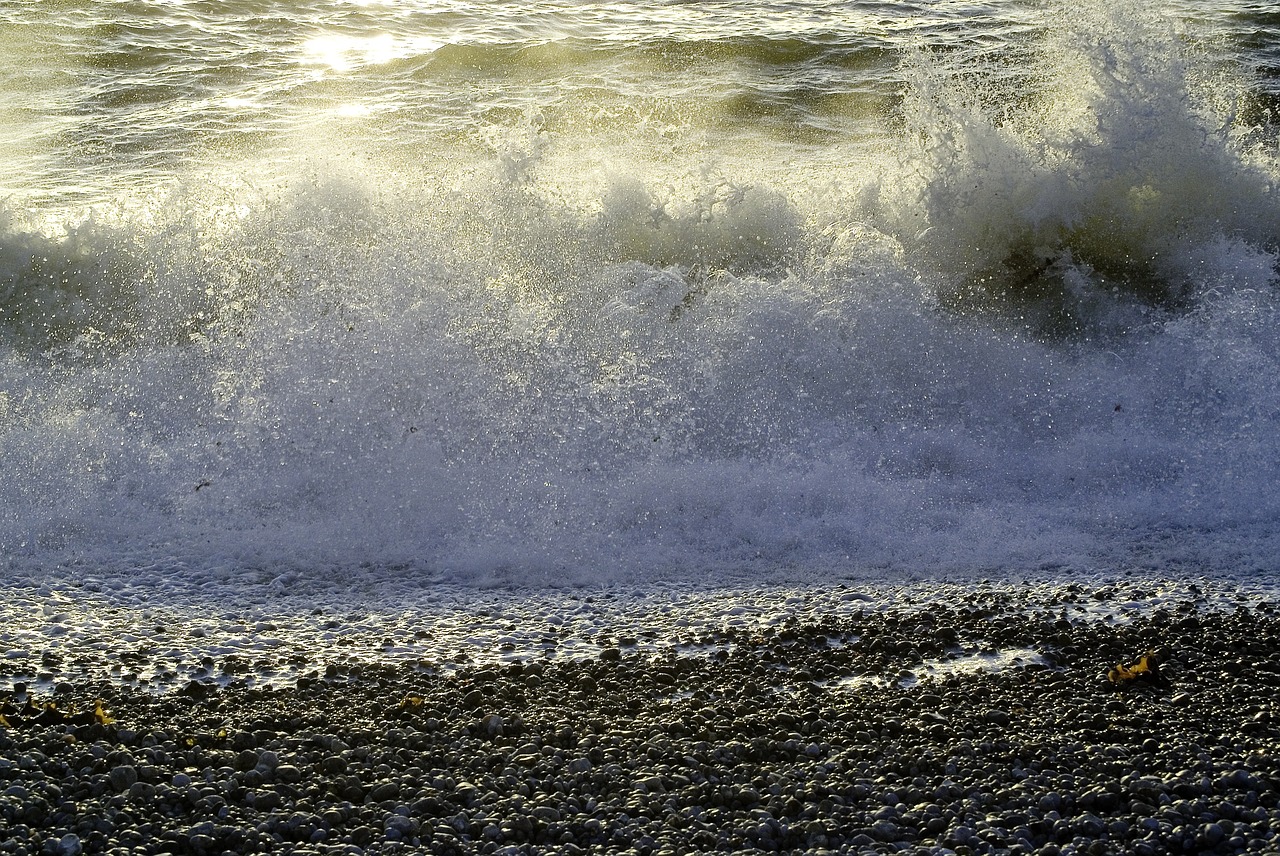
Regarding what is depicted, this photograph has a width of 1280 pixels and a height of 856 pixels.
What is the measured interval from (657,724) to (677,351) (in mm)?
3521

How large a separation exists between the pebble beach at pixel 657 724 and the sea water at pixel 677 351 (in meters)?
0.58

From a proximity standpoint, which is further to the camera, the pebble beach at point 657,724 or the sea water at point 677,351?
the sea water at point 677,351

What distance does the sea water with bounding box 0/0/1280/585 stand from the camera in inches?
225

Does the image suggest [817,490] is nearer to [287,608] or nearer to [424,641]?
[424,641]

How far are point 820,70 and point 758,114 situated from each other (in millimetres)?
1421

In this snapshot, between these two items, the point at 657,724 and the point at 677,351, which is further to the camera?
the point at 677,351

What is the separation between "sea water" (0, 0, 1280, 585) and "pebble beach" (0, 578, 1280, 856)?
58 cm

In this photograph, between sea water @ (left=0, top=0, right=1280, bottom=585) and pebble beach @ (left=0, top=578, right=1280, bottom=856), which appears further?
sea water @ (left=0, top=0, right=1280, bottom=585)

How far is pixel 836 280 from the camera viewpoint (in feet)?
23.7

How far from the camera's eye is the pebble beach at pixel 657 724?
3174mm

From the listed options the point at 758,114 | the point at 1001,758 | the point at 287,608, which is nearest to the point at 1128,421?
the point at 1001,758

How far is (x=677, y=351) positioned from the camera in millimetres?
6996

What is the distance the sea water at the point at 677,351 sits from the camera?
572cm

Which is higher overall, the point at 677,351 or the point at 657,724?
the point at 677,351
